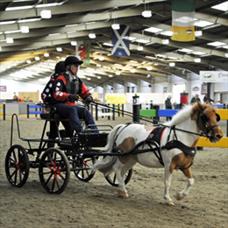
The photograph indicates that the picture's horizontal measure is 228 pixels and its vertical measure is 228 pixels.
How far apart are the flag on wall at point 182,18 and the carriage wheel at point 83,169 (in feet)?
28.6

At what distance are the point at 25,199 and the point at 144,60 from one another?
35.7 metres

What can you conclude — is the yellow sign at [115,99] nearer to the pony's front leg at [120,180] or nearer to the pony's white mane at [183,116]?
the pony's front leg at [120,180]

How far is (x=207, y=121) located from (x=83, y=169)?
204cm

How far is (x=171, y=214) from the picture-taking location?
504 centimetres

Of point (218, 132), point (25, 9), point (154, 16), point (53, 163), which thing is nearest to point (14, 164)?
point (53, 163)

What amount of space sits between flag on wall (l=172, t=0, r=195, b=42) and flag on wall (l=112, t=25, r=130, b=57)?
624 centimetres

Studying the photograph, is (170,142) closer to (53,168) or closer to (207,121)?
(207,121)

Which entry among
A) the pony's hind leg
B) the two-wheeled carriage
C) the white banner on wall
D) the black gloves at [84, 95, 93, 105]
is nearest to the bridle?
the pony's hind leg

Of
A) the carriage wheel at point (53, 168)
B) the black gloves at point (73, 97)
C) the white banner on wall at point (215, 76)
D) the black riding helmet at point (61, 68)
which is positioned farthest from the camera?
the white banner on wall at point (215, 76)

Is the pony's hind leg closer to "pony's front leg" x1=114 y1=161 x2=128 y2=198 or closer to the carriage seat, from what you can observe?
"pony's front leg" x1=114 y1=161 x2=128 y2=198

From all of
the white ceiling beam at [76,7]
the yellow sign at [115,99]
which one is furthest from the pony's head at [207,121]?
the yellow sign at [115,99]

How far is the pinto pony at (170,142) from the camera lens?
5324 millimetres

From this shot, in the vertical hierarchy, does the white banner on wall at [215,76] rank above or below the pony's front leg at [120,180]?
above

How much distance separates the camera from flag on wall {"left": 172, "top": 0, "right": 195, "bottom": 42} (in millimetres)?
14672
